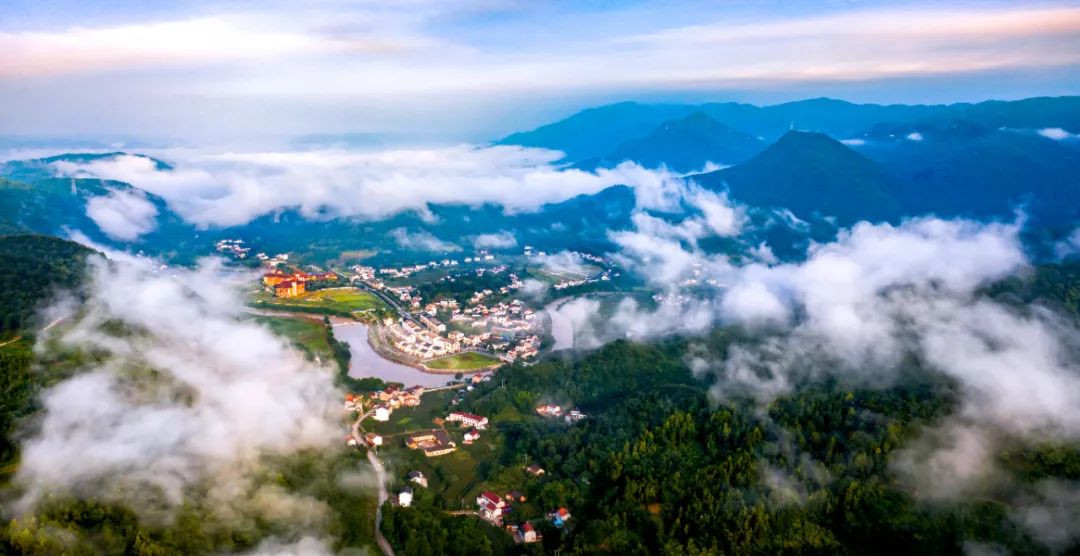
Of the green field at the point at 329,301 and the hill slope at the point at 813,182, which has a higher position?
the hill slope at the point at 813,182

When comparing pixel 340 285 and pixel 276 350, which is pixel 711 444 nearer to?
pixel 276 350

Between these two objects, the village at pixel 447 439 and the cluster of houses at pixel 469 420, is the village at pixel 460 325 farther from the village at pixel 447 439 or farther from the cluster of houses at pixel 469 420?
the cluster of houses at pixel 469 420

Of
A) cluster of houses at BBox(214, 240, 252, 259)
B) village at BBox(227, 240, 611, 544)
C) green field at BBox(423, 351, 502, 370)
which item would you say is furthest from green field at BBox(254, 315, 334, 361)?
cluster of houses at BBox(214, 240, 252, 259)

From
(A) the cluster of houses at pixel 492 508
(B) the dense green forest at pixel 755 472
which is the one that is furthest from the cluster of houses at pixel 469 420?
(A) the cluster of houses at pixel 492 508

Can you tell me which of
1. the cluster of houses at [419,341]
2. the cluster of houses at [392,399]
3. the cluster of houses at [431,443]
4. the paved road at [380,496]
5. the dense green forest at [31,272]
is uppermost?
the dense green forest at [31,272]

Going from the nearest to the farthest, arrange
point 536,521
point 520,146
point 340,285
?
point 536,521 → point 340,285 → point 520,146

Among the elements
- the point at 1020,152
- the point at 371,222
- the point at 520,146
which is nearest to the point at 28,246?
the point at 371,222

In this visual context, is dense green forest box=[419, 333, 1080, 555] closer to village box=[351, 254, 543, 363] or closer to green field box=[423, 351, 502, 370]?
green field box=[423, 351, 502, 370]
